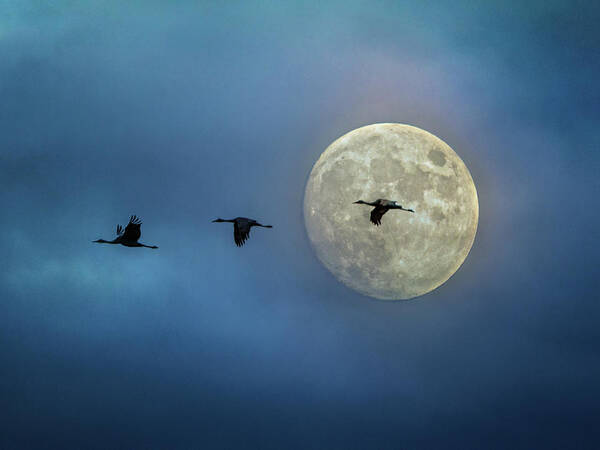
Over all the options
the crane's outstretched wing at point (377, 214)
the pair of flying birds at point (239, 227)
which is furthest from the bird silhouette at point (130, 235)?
the crane's outstretched wing at point (377, 214)

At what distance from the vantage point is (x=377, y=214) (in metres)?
22.1

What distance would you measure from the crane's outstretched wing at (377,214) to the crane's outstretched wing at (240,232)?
4496 mm

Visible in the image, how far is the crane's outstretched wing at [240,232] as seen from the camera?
21.4 metres

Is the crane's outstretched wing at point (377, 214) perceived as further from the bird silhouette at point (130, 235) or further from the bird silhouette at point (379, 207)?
the bird silhouette at point (130, 235)

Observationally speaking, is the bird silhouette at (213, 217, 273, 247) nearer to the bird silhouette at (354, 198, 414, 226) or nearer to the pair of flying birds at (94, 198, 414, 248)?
the pair of flying birds at (94, 198, 414, 248)

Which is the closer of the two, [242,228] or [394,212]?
[242,228]

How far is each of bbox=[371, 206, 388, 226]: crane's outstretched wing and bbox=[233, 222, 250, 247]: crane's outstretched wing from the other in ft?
14.8

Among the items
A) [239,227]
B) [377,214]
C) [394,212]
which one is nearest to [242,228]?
[239,227]

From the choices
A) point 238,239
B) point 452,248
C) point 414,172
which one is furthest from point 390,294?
point 238,239

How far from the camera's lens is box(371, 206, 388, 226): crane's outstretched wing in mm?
21919

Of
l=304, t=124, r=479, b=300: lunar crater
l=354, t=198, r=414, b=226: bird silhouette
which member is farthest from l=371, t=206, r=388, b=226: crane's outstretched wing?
l=304, t=124, r=479, b=300: lunar crater

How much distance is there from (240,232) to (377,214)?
4.91 m

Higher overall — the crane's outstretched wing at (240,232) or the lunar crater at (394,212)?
the lunar crater at (394,212)

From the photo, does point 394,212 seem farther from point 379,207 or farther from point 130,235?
point 130,235
